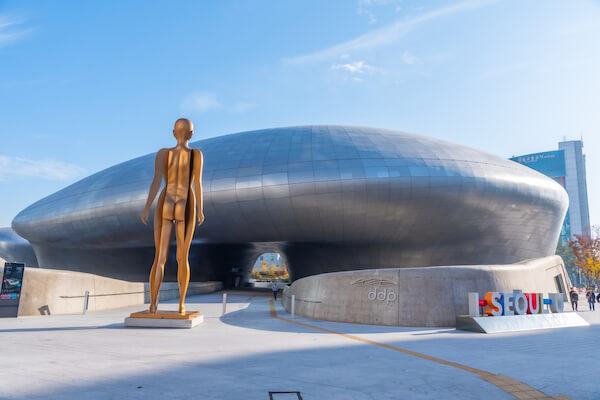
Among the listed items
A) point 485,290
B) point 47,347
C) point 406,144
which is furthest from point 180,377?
point 406,144

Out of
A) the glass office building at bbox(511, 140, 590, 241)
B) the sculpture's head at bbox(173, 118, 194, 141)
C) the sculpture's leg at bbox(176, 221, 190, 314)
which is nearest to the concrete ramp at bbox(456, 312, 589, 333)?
the sculpture's leg at bbox(176, 221, 190, 314)

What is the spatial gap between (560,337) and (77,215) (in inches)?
1447

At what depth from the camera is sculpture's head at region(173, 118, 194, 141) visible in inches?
456

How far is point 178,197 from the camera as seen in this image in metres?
11.4

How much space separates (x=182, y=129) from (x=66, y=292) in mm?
8746

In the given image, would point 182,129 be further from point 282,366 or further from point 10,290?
point 282,366

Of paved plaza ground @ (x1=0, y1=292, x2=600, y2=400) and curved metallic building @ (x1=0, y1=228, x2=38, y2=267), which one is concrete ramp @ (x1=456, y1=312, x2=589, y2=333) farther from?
curved metallic building @ (x1=0, y1=228, x2=38, y2=267)

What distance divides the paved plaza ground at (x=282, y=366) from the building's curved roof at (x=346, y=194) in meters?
19.3

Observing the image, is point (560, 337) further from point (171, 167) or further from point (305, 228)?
point (305, 228)

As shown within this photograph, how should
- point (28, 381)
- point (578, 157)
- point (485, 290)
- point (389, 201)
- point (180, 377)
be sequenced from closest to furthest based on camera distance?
point (28, 381), point (180, 377), point (485, 290), point (389, 201), point (578, 157)

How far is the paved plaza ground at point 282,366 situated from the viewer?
4.36m

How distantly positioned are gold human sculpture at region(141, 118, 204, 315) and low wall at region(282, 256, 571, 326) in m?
5.71

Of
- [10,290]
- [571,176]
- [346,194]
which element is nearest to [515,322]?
[10,290]

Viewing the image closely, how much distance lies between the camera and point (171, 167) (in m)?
11.5
